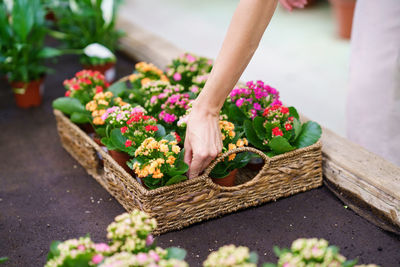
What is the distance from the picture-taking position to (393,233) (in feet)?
5.36

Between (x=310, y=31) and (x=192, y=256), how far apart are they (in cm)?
323

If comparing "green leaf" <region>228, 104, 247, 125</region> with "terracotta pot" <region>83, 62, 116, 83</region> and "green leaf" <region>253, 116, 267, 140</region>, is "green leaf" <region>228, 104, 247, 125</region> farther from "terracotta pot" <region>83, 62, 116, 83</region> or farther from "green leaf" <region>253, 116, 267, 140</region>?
"terracotta pot" <region>83, 62, 116, 83</region>

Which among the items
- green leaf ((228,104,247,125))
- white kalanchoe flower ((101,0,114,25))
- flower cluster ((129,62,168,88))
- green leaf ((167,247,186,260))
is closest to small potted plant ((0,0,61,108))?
white kalanchoe flower ((101,0,114,25))

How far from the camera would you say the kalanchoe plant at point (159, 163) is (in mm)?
1479

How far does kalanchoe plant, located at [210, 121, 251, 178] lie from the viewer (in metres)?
1.67

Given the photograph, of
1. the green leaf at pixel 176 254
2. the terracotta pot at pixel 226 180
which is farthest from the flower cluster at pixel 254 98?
the green leaf at pixel 176 254

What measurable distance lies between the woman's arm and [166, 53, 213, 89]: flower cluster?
59cm

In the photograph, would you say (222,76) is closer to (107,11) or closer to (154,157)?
(154,157)

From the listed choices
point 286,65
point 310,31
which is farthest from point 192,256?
point 310,31

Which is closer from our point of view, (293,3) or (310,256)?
(310,256)

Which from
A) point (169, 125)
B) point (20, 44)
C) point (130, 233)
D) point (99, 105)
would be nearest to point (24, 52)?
point (20, 44)

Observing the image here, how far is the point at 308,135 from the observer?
178 centimetres

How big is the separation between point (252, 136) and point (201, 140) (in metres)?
0.31

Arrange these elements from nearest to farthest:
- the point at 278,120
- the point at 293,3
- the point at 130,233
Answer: the point at 130,233
the point at 278,120
the point at 293,3
